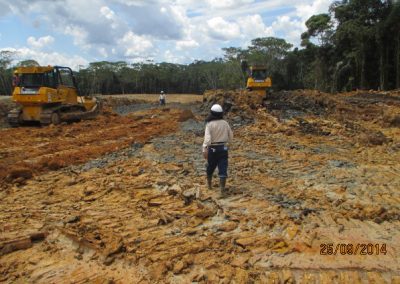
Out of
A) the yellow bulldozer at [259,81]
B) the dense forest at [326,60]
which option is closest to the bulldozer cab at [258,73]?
the yellow bulldozer at [259,81]

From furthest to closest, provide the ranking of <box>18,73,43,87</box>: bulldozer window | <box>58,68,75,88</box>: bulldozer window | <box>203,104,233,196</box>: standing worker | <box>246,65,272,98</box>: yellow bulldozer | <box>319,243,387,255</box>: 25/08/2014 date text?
<box>246,65,272,98</box>: yellow bulldozer
<box>58,68,75,88</box>: bulldozer window
<box>18,73,43,87</box>: bulldozer window
<box>203,104,233,196</box>: standing worker
<box>319,243,387,255</box>: 25/08/2014 date text

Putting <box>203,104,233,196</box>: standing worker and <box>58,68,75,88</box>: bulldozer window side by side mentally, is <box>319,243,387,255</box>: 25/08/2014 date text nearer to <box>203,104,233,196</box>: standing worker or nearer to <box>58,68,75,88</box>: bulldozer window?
<box>203,104,233,196</box>: standing worker

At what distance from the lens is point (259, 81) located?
25.7m

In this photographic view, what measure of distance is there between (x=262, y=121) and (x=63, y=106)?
28.6ft

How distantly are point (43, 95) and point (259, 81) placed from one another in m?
13.3

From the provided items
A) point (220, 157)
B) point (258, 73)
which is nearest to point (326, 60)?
point (258, 73)

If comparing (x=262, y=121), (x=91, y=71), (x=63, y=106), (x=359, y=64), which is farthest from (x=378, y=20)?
(x=91, y=71)

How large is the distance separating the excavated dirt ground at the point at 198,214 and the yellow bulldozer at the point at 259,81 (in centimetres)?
1355

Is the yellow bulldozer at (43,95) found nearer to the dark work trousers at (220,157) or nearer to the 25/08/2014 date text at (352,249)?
the dark work trousers at (220,157)

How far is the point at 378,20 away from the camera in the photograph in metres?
37.5

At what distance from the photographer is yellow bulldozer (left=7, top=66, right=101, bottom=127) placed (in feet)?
56.8

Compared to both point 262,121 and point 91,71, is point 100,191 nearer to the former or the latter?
point 262,121

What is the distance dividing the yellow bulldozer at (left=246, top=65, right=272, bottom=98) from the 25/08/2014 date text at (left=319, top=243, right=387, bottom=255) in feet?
68.2

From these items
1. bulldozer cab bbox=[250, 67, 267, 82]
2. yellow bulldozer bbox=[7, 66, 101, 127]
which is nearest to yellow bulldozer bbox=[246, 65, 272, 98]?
bulldozer cab bbox=[250, 67, 267, 82]
